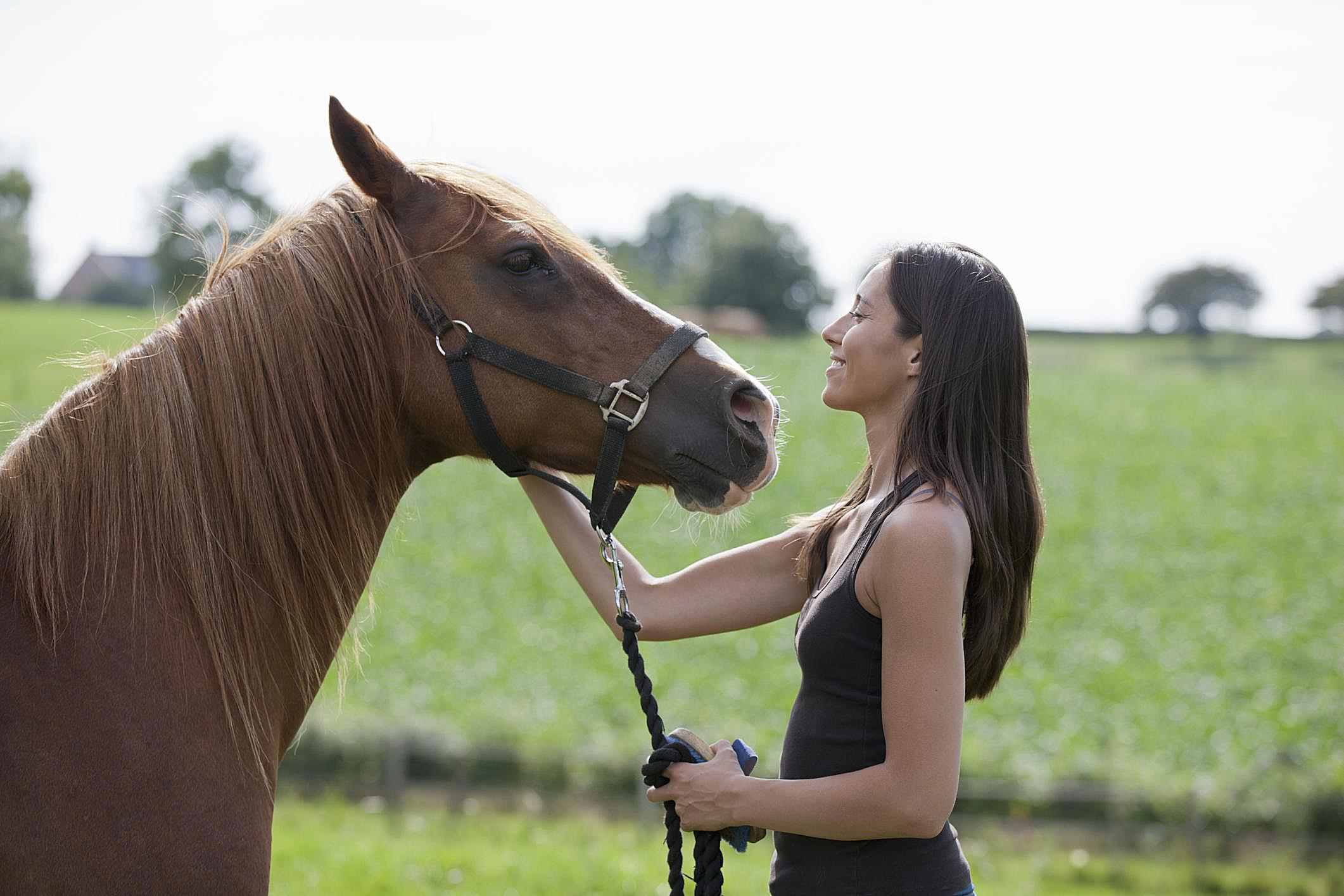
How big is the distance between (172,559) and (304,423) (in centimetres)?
37

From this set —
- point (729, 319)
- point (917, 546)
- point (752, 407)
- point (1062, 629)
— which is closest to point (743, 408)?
point (752, 407)

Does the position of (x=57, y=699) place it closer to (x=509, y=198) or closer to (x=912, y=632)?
(x=509, y=198)

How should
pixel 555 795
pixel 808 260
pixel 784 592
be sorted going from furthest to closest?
pixel 808 260, pixel 555 795, pixel 784 592

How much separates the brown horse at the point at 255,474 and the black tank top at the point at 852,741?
14.3 inches

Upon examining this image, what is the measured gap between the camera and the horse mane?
1908 mm

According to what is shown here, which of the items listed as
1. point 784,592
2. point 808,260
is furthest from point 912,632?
point 808,260

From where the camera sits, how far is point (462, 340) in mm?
2178

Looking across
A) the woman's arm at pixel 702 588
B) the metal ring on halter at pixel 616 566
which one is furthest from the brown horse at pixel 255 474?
the woman's arm at pixel 702 588

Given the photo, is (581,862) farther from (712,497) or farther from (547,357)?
(547,357)

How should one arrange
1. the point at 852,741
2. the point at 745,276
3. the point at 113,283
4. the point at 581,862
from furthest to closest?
the point at 745,276
the point at 113,283
the point at 581,862
the point at 852,741

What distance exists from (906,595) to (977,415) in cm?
44

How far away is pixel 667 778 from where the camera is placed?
2.00 m

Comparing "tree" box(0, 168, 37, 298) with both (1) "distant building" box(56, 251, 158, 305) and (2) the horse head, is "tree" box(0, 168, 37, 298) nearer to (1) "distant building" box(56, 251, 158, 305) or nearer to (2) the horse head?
(1) "distant building" box(56, 251, 158, 305)

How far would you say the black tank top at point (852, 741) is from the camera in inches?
74.2
